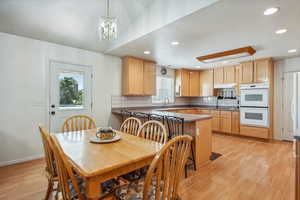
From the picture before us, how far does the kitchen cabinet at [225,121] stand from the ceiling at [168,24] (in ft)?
7.07

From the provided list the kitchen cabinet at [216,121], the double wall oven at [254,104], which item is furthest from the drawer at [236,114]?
the kitchen cabinet at [216,121]

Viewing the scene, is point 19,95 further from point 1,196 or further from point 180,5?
point 180,5

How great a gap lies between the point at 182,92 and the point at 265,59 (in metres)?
2.64

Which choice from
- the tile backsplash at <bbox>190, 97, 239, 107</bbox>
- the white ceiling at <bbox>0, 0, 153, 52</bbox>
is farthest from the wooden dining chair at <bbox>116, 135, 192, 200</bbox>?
the tile backsplash at <bbox>190, 97, 239, 107</bbox>

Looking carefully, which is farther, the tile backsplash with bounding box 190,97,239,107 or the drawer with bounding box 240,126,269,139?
the tile backsplash with bounding box 190,97,239,107

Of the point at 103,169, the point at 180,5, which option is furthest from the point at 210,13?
the point at 103,169

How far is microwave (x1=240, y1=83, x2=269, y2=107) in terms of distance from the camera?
160 inches

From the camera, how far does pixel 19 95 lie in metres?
2.76

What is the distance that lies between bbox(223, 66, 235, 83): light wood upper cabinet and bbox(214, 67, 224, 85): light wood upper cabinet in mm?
107

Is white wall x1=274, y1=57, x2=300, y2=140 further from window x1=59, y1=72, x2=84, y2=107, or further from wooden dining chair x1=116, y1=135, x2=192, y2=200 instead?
window x1=59, y1=72, x2=84, y2=107

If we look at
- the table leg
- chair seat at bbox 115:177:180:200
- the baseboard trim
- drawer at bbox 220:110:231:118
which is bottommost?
the baseboard trim

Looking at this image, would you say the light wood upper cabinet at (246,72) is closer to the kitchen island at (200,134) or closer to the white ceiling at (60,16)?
the kitchen island at (200,134)

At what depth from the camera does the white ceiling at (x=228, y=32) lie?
1824 mm

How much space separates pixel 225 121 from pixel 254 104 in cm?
98
